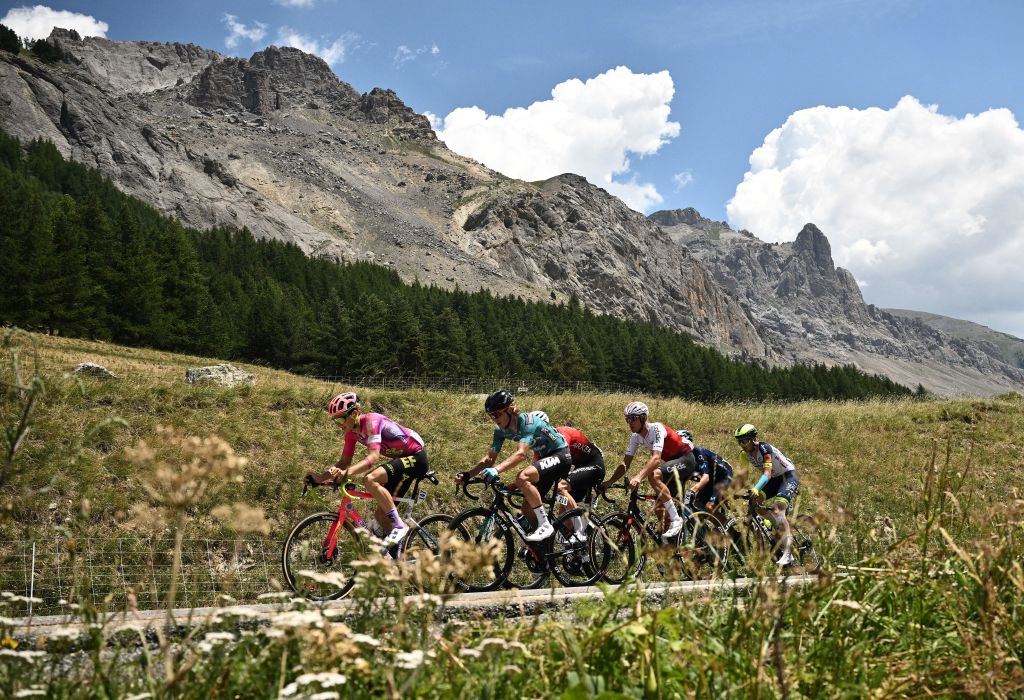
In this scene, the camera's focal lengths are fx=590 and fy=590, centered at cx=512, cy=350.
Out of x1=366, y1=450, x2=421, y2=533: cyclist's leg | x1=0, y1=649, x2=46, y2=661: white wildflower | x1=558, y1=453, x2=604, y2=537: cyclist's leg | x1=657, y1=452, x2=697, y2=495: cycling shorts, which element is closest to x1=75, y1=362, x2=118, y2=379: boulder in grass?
x1=366, y1=450, x2=421, y2=533: cyclist's leg

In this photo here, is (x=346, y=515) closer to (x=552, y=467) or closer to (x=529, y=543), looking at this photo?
(x=529, y=543)

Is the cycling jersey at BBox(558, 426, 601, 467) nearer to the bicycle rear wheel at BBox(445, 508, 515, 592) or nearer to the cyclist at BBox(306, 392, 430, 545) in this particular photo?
the bicycle rear wheel at BBox(445, 508, 515, 592)

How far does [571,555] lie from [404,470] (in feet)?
9.04

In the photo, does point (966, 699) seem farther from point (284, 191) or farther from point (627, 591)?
point (284, 191)

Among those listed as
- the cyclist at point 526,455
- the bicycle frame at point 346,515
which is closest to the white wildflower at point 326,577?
the bicycle frame at point 346,515

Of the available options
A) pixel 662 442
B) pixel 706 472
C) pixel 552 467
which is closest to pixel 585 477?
pixel 552 467

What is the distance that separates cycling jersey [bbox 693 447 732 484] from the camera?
10344 millimetres

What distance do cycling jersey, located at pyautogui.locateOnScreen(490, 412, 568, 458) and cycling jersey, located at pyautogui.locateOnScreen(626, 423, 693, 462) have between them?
142 cm

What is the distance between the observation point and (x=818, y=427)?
24.6m

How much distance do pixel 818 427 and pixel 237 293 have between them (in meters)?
72.1

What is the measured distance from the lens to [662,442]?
9.46 meters

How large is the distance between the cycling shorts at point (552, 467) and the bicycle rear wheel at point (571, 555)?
0.51 metres

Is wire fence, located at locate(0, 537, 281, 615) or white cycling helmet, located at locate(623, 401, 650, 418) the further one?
white cycling helmet, located at locate(623, 401, 650, 418)

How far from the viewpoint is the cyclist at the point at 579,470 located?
9.06m
